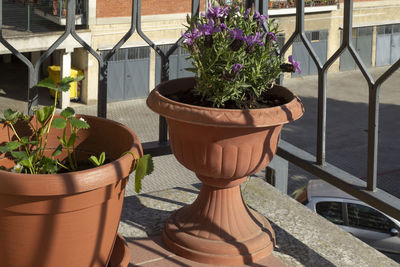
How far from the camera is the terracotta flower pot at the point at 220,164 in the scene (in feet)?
7.94

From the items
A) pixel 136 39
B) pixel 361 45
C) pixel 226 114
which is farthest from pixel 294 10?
pixel 226 114

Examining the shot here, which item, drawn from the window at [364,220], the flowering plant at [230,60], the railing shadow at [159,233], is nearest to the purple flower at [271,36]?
the flowering plant at [230,60]

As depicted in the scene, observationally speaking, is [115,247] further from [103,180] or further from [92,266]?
[103,180]

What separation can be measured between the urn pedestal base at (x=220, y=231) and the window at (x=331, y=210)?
685 centimetres

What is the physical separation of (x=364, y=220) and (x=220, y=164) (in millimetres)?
7684

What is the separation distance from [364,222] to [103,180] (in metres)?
8.21

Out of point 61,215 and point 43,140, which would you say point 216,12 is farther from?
point 61,215

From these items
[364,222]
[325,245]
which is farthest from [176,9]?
[325,245]

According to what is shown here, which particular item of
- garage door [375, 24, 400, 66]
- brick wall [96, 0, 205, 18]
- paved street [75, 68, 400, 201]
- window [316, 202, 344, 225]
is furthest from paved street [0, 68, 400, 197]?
window [316, 202, 344, 225]

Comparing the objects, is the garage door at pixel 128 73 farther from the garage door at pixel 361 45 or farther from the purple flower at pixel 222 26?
the purple flower at pixel 222 26

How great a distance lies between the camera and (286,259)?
2.67m

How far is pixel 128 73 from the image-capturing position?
22.3 metres

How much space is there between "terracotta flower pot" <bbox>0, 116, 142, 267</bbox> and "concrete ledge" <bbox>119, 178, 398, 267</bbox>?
619mm

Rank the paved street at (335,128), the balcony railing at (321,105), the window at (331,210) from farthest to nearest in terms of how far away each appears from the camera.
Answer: the paved street at (335,128) < the window at (331,210) < the balcony railing at (321,105)
